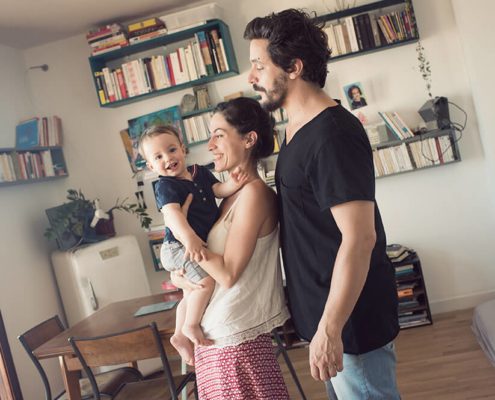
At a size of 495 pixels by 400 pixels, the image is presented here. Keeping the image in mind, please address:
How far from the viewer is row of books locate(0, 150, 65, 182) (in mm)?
4211

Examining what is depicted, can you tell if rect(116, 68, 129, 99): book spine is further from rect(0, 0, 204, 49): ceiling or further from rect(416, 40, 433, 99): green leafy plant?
rect(416, 40, 433, 99): green leafy plant

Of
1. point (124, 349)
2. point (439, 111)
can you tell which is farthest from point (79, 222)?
point (439, 111)

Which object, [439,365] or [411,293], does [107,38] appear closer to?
[411,293]

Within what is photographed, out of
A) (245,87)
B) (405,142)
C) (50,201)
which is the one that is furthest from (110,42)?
(405,142)

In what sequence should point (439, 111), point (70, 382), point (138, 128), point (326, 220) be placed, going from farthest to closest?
1. point (138, 128)
2. point (439, 111)
3. point (70, 382)
4. point (326, 220)

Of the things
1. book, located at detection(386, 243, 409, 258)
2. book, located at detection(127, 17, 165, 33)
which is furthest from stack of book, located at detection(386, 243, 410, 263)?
book, located at detection(127, 17, 165, 33)

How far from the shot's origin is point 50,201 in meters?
4.93

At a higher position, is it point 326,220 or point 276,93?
point 276,93

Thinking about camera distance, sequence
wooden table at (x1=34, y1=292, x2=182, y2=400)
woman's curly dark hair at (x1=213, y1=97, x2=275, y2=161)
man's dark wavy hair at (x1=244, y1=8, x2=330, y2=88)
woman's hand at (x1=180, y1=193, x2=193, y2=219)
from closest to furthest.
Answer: man's dark wavy hair at (x1=244, y1=8, x2=330, y2=88) → woman's curly dark hair at (x1=213, y1=97, x2=275, y2=161) → woman's hand at (x1=180, y1=193, x2=193, y2=219) → wooden table at (x1=34, y1=292, x2=182, y2=400)

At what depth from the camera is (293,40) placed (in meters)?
1.46

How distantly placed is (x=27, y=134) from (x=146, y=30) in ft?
4.39

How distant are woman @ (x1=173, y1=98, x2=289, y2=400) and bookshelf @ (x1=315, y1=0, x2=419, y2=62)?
278 centimetres

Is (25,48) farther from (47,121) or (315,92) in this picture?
(315,92)

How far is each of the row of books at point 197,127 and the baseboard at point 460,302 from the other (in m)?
2.35
